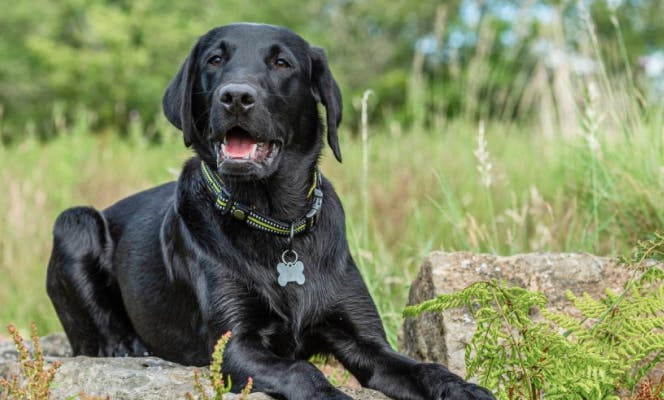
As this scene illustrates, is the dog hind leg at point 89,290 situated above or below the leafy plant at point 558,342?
below

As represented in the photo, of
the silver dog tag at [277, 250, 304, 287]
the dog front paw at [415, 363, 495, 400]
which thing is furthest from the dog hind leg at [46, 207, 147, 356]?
the dog front paw at [415, 363, 495, 400]

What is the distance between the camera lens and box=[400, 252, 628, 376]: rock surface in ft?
11.3

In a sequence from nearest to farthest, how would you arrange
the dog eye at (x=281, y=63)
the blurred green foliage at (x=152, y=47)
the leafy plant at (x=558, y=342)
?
the leafy plant at (x=558, y=342) < the dog eye at (x=281, y=63) < the blurred green foliage at (x=152, y=47)

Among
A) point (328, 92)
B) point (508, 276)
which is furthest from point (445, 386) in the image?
point (328, 92)

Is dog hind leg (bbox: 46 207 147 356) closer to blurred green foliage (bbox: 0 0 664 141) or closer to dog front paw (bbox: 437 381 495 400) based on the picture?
dog front paw (bbox: 437 381 495 400)

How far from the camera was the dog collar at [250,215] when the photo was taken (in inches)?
127

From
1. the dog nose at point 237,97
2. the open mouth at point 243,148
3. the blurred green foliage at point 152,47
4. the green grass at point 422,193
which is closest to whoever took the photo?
the dog nose at point 237,97

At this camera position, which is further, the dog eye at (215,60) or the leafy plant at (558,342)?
the dog eye at (215,60)

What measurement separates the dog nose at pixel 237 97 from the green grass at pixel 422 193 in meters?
1.36

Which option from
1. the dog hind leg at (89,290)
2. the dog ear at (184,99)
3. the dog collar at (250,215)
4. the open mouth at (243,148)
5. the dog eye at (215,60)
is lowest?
the dog hind leg at (89,290)

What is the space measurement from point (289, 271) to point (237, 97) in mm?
704

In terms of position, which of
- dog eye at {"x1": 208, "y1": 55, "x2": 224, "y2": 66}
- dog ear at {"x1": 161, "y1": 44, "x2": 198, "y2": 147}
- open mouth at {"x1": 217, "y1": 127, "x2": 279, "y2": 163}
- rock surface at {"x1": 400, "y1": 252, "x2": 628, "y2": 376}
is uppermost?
dog eye at {"x1": 208, "y1": 55, "x2": 224, "y2": 66}

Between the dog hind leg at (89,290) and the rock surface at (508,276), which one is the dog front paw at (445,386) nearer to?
the rock surface at (508,276)

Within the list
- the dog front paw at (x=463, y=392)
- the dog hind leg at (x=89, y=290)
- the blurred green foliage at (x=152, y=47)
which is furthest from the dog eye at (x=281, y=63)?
the blurred green foliage at (x=152, y=47)
